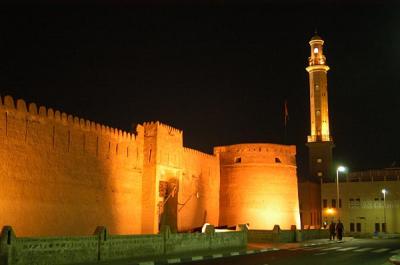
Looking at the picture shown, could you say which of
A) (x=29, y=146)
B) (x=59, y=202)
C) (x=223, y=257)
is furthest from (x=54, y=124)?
(x=223, y=257)

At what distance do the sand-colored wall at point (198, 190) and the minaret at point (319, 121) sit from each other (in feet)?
76.9

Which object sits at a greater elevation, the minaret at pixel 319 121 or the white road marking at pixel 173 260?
the minaret at pixel 319 121

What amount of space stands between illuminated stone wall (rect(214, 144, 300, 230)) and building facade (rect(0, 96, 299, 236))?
7 centimetres

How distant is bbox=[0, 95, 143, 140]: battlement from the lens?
19.8 metres

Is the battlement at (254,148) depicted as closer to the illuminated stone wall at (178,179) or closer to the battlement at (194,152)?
the illuminated stone wall at (178,179)

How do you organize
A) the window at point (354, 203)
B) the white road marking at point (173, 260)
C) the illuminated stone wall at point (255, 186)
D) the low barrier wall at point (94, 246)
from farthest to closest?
the window at point (354, 203) < the illuminated stone wall at point (255, 186) < the white road marking at point (173, 260) < the low barrier wall at point (94, 246)

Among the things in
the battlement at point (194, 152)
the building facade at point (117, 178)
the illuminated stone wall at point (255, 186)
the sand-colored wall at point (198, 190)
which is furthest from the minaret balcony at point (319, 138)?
the battlement at point (194, 152)

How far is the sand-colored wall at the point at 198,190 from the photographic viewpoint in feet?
104

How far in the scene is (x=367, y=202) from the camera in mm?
54219

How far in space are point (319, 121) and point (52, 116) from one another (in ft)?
132

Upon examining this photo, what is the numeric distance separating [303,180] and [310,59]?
13.2 meters

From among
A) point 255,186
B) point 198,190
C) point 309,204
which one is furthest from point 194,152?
point 309,204

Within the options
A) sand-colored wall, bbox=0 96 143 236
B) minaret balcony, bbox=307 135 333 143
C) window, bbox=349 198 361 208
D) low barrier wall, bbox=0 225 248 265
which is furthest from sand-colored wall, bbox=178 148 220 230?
minaret balcony, bbox=307 135 333 143

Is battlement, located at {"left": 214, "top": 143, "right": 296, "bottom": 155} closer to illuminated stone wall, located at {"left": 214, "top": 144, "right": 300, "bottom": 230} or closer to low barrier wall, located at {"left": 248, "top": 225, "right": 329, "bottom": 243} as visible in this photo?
illuminated stone wall, located at {"left": 214, "top": 144, "right": 300, "bottom": 230}
